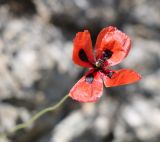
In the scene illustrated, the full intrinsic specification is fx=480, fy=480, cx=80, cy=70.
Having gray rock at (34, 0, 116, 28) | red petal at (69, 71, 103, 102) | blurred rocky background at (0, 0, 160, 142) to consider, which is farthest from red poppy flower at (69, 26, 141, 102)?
gray rock at (34, 0, 116, 28)

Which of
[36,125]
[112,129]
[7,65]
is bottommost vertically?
[112,129]

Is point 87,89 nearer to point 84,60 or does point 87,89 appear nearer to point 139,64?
point 84,60

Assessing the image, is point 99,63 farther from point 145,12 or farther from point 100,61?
point 145,12

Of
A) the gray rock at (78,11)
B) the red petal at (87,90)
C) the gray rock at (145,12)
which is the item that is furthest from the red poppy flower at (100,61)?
the gray rock at (145,12)

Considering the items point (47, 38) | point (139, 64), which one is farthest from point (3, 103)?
point (139, 64)

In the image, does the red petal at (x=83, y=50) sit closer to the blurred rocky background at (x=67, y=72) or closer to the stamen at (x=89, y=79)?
the stamen at (x=89, y=79)

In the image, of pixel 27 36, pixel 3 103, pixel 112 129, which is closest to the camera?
pixel 3 103

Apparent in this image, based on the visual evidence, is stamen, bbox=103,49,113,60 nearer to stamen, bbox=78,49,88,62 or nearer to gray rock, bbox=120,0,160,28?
stamen, bbox=78,49,88,62
